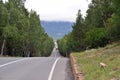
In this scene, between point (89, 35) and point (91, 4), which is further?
point (91, 4)

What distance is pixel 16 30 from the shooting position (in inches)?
3078

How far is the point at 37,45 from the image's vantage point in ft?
353

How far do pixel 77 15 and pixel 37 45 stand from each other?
616 inches

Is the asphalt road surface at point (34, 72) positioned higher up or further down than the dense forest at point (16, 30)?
further down

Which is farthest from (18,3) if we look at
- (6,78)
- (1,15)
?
(6,78)

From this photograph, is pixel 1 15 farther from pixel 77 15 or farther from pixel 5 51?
pixel 77 15

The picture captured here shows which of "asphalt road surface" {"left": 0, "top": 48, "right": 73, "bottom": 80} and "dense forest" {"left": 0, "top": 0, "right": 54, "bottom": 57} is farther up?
"dense forest" {"left": 0, "top": 0, "right": 54, "bottom": 57}

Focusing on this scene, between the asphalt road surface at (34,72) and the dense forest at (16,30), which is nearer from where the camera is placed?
the asphalt road surface at (34,72)

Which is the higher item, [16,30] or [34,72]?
[16,30]

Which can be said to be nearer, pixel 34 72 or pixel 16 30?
pixel 34 72

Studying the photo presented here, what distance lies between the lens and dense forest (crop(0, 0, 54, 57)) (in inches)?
2990

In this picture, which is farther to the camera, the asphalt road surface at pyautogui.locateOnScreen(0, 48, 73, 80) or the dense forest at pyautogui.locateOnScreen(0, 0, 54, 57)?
the dense forest at pyautogui.locateOnScreen(0, 0, 54, 57)

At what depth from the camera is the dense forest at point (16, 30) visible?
75.9m

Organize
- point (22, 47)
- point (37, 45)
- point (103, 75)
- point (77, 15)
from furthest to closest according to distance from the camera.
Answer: point (77, 15) → point (37, 45) → point (22, 47) → point (103, 75)
